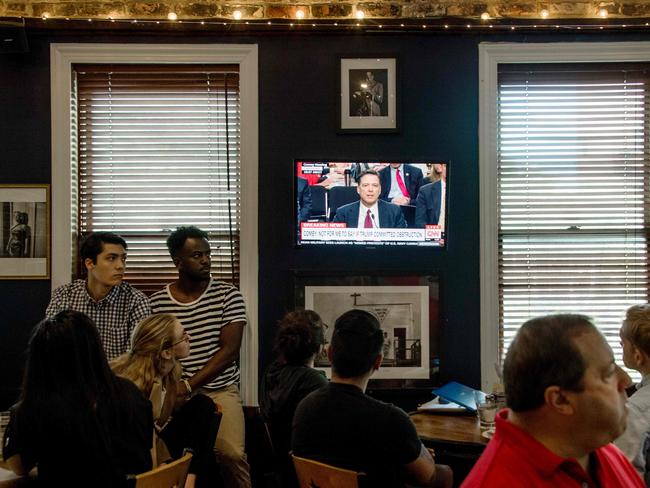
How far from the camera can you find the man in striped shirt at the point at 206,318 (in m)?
3.71

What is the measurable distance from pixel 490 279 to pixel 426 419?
41.6 inches

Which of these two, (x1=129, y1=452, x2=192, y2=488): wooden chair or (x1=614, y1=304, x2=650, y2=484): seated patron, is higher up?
(x1=614, y1=304, x2=650, y2=484): seated patron

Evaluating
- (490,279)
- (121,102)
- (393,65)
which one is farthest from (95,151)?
(490,279)

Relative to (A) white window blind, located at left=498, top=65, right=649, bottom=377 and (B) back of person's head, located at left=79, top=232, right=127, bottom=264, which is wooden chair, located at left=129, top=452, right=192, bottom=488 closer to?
(B) back of person's head, located at left=79, top=232, right=127, bottom=264

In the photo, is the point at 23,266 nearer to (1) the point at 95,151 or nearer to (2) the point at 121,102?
(1) the point at 95,151

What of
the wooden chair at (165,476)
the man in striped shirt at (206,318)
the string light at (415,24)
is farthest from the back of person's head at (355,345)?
the string light at (415,24)

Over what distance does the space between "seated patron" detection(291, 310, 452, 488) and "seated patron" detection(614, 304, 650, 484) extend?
641 mm

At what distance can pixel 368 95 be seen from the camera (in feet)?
13.3

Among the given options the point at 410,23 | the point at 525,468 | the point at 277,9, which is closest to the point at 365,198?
the point at 410,23

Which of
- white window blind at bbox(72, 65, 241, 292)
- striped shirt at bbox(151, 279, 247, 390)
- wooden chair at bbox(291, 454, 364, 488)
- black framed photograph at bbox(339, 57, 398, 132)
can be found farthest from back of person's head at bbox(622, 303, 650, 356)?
white window blind at bbox(72, 65, 241, 292)

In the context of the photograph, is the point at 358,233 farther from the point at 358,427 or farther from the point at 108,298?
the point at 358,427

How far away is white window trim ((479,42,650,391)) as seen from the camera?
4062 millimetres

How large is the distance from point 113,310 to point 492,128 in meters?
2.31

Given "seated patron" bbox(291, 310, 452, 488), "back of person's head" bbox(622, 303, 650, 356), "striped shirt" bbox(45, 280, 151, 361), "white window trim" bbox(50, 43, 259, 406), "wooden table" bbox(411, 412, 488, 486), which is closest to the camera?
"seated patron" bbox(291, 310, 452, 488)
